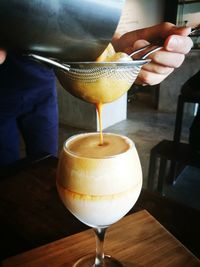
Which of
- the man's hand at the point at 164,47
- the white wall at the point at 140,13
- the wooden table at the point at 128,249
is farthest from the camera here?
the white wall at the point at 140,13

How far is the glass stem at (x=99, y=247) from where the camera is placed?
24.9 inches

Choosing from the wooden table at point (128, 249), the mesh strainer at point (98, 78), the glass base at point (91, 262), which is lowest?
the glass base at point (91, 262)

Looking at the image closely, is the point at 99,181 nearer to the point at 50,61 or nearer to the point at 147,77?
the point at 50,61

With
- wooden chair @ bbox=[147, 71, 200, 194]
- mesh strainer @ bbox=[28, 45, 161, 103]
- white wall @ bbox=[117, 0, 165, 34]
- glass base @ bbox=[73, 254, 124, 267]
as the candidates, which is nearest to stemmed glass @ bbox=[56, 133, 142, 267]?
glass base @ bbox=[73, 254, 124, 267]

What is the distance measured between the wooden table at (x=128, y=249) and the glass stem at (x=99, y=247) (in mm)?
29

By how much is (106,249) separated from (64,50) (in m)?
0.45

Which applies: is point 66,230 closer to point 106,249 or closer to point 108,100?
point 106,249

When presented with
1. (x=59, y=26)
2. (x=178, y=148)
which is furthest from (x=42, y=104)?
(x=178, y=148)

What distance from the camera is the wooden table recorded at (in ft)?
2.04

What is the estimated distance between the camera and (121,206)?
59 centimetres

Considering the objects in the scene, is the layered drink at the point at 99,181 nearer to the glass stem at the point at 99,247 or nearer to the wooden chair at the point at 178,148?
the glass stem at the point at 99,247

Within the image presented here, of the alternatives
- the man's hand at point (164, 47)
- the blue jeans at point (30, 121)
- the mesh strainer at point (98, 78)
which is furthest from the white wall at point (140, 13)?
the mesh strainer at point (98, 78)

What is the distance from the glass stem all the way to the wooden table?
0.03 m

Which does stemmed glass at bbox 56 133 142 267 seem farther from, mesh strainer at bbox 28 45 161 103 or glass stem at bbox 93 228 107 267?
mesh strainer at bbox 28 45 161 103
